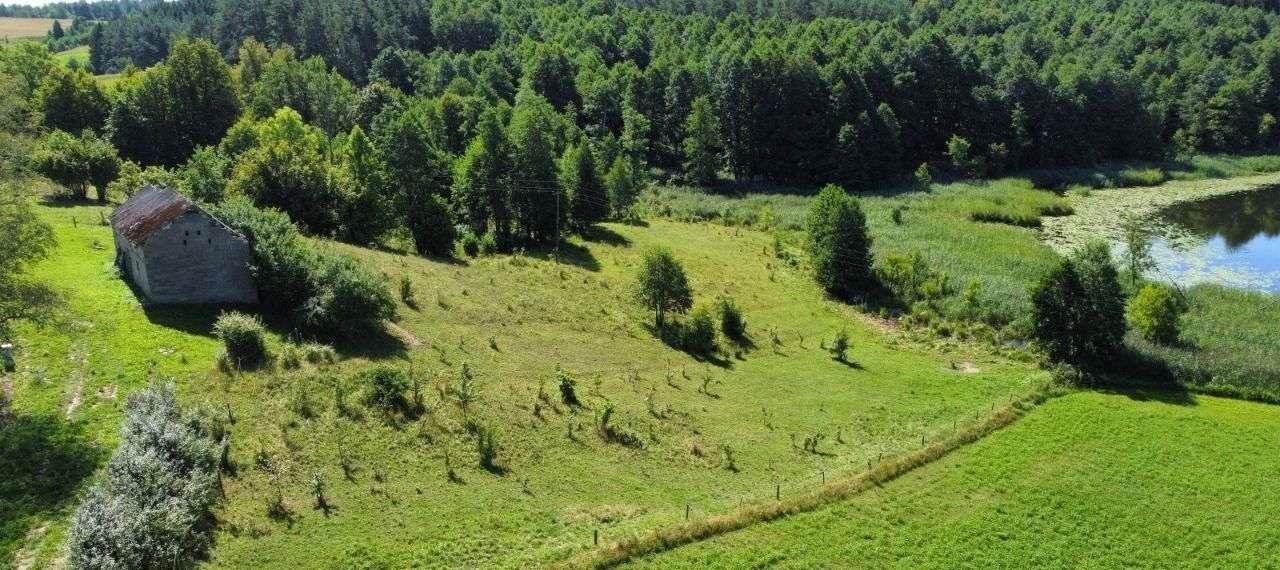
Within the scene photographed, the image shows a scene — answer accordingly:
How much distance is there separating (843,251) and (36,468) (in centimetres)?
4540

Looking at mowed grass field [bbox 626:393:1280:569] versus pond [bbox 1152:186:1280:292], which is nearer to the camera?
mowed grass field [bbox 626:393:1280:569]

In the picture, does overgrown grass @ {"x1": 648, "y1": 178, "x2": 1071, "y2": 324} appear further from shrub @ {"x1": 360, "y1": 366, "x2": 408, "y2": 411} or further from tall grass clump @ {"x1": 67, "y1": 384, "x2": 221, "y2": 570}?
tall grass clump @ {"x1": 67, "y1": 384, "x2": 221, "y2": 570}

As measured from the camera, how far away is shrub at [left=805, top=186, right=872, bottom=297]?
185 feet

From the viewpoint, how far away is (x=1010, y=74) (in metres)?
106

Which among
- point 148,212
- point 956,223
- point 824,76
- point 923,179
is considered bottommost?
point 956,223

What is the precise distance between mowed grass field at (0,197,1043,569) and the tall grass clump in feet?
3.32

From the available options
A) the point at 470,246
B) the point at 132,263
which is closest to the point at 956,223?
the point at 470,246

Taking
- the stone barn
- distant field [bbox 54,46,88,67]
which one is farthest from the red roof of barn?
distant field [bbox 54,46,88,67]

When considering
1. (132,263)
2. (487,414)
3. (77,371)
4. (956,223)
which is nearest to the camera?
(77,371)

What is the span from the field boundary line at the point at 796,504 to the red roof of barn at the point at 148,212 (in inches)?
1012

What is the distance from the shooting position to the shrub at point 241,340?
113ft

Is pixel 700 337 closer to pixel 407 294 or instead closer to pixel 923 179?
pixel 407 294

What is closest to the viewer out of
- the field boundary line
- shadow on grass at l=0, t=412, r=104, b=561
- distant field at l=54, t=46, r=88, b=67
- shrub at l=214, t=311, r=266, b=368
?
shadow on grass at l=0, t=412, r=104, b=561

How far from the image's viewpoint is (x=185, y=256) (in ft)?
127
